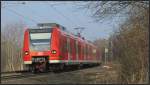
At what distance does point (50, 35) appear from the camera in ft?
99.8

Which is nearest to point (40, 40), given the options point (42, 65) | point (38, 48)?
point (38, 48)

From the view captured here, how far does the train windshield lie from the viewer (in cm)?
2988

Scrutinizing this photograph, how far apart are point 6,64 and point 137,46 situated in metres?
55.0

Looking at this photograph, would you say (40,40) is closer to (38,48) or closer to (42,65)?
(38,48)

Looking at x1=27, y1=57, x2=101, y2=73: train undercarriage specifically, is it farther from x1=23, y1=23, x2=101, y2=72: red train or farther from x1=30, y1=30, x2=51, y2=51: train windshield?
x1=30, y1=30, x2=51, y2=51: train windshield

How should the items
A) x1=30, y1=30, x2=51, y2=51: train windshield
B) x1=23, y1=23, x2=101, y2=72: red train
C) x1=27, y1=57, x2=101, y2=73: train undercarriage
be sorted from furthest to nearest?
x1=27, y1=57, x2=101, y2=73: train undercarriage < x1=30, y1=30, x2=51, y2=51: train windshield < x1=23, y1=23, x2=101, y2=72: red train

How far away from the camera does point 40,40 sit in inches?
1176


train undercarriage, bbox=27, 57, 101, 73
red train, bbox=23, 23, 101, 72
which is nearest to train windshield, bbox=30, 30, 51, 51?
red train, bbox=23, 23, 101, 72

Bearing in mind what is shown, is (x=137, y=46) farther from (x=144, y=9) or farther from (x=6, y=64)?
(x=6, y=64)

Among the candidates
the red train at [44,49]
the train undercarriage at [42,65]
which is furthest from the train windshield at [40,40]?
the train undercarriage at [42,65]

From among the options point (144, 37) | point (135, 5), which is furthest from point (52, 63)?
point (135, 5)

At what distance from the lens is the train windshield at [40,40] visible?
29875mm

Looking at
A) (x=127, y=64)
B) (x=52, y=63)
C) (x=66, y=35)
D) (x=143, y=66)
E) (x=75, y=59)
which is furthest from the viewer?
(x=75, y=59)

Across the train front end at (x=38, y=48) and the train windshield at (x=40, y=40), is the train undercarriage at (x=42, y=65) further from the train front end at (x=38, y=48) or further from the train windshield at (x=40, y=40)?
the train windshield at (x=40, y=40)
